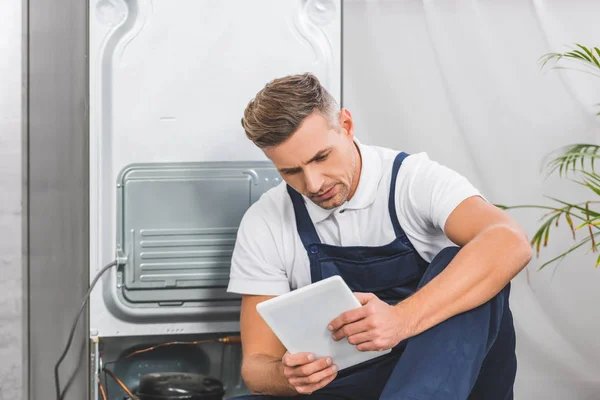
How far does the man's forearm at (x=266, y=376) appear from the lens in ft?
4.62

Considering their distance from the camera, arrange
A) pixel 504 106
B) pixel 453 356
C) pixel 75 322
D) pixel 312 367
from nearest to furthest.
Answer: pixel 453 356, pixel 312 367, pixel 75 322, pixel 504 106

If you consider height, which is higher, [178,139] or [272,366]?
[178,139]

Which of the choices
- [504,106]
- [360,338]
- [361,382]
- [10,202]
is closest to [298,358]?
[360,338]

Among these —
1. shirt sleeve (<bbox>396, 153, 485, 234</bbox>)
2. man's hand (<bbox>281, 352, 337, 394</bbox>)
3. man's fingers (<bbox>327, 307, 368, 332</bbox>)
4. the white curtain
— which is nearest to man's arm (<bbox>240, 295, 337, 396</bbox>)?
man's hand (<bbox>281, 352, 337, 394</bbox>)

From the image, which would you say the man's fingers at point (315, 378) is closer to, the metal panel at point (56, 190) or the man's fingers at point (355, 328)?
the man's fingers at point (355, 328)

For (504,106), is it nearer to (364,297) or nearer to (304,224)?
(304,224)

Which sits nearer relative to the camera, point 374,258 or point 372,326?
point 372,326

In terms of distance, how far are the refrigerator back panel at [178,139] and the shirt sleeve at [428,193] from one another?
482mm

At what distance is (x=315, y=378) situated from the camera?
4.13 feet

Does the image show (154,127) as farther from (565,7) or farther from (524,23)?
(565,7)

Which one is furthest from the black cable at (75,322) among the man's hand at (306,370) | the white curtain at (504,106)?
the white curtain at (504,106)

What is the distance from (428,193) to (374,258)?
19 cm

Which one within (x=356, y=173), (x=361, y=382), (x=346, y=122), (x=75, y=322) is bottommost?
(x=361, y=382)

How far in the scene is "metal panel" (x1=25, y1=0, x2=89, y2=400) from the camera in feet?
Answer: 6.16
